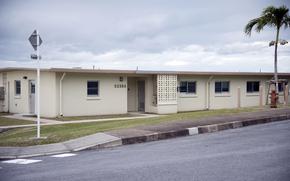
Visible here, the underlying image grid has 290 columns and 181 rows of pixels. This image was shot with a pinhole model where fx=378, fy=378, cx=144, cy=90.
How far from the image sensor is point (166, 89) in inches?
978

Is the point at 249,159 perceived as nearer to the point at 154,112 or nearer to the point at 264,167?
the point at 264,167

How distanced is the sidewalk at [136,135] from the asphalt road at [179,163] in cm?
55

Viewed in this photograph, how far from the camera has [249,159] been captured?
7.57m

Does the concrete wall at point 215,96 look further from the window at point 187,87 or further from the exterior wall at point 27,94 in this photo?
the exterior wall at point 27,94

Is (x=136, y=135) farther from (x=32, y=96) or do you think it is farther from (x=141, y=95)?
(x=141, y=95)

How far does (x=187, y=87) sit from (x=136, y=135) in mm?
15549

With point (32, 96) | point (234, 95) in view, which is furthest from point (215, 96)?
point (32, 96)

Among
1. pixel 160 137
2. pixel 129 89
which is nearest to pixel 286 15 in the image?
pixel 129 89

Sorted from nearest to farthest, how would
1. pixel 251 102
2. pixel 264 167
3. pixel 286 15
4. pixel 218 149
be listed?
pixel 264 167 → pixel 218 149 → pixel 286 15 → pixel 251 102

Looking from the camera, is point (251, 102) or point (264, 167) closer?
point (264, 167)

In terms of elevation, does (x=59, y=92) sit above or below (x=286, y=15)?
below

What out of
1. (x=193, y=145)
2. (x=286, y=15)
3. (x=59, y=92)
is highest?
(x=286, y=15)

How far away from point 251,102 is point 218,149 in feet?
69.0

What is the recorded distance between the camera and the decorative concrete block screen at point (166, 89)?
2470 cm
